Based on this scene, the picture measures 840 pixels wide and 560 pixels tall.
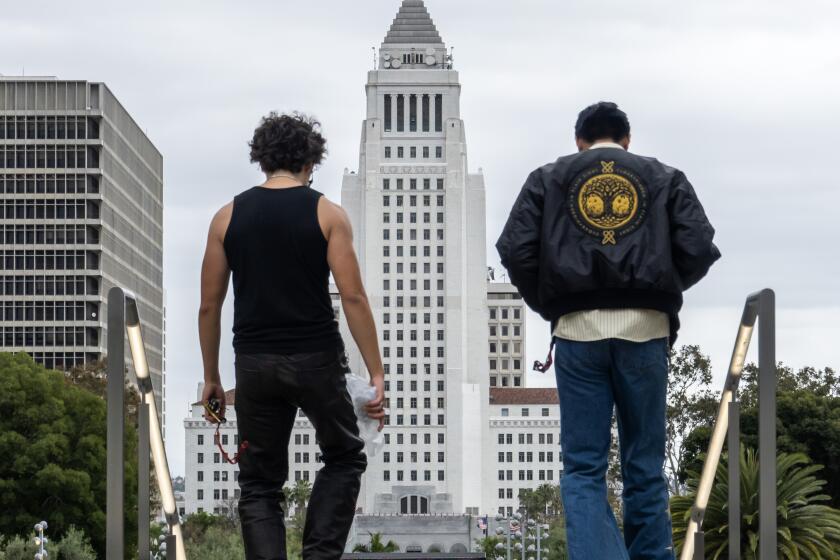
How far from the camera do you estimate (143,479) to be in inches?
233

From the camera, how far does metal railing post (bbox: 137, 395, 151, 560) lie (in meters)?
5.88

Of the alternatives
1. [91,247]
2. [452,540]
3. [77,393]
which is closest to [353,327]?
[77,393]

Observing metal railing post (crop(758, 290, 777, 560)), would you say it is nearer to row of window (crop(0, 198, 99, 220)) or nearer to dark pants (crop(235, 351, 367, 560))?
dark pants (crop(235, 351, 367, 560))

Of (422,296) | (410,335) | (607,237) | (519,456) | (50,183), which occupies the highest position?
(50,183)

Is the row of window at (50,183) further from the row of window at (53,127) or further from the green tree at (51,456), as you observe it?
the green tree at (51,456)

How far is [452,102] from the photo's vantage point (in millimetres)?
159250

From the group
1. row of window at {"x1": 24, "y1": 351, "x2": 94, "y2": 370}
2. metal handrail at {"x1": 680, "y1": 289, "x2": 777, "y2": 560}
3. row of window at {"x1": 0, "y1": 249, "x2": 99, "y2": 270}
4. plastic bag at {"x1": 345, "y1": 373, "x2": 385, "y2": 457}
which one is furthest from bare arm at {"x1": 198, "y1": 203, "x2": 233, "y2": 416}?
row of window at {"x1": 0, "y1": 249, "x2": 99, "y2": 270}

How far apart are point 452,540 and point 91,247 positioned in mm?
43518

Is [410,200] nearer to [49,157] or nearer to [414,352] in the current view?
[414,352]

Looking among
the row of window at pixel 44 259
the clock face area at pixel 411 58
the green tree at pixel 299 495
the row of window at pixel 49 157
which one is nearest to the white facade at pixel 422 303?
the clock face area at pixel 411 58

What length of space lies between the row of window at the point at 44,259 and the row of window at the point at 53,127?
900 cm

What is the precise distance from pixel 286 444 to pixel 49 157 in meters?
120

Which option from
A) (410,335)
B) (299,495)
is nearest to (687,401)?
(299,495)

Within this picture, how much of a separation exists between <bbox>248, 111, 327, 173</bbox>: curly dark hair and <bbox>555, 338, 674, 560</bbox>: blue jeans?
132cm
